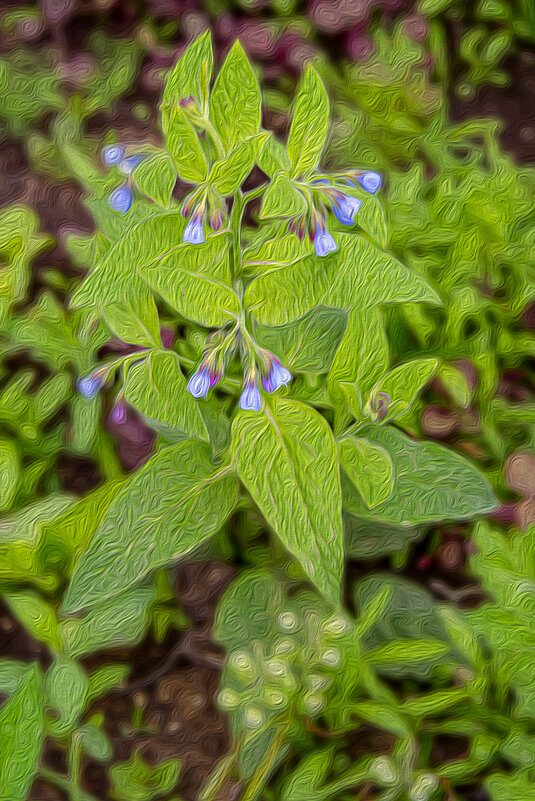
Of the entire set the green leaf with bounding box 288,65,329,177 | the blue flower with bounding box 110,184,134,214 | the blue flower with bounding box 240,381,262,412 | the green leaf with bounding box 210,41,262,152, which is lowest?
the blue flower with bounding box 240,381,262,412

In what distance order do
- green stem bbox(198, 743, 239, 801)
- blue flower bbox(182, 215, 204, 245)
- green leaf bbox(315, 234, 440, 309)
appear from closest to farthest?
blue flower bbox(182, 215, 204, 245) < green leaf bbox(315, 234, 440, 309) < green stem bbox(198, 743, 239, 801)

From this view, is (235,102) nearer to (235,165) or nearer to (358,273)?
(235,165)

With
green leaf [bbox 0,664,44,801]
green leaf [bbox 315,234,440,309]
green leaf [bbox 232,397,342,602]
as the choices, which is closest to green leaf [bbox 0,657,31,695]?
green leaf [bbox 0,664,44,801]

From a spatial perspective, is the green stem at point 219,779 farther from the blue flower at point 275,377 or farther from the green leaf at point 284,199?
the green leaf at point 284,199

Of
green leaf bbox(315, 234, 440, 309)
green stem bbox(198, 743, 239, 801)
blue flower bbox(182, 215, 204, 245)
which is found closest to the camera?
blue flower bbox(182, 215, 204, 245)

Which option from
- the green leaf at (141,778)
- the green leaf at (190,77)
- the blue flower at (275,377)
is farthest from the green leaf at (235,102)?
the green leaf at (141,778)

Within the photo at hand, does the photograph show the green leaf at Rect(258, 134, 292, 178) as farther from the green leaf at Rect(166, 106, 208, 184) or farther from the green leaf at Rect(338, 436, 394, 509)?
the green leaf at Rect(338, 436, 394, 509)

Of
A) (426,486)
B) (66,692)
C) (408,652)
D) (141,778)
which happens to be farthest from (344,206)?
(141,778)
